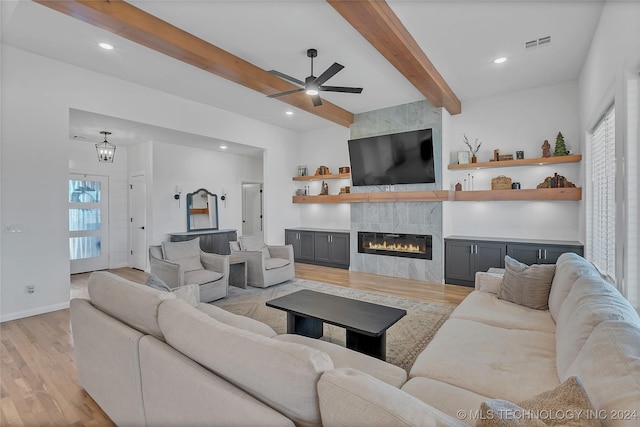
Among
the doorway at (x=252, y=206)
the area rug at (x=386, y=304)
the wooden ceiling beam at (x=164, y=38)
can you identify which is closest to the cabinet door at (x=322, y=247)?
the area rug at (x=386, y=304)

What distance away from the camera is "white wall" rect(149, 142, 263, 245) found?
636cm

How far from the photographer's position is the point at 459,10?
294cm

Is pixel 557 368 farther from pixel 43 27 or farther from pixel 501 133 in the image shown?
pixel 43 27

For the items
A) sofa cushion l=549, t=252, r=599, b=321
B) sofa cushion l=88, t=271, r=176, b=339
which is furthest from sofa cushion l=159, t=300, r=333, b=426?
sofa cushion l=549, t=252, r=599, b=321

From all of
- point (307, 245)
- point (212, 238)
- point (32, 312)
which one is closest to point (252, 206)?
point (212, 238)

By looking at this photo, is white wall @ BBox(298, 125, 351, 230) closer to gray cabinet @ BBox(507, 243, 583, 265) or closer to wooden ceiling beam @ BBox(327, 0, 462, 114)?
wooden ceiling beam @ BBox(327, 0, 462, 114)

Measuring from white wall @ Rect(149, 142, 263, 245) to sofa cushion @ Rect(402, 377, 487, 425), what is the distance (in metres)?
6.10

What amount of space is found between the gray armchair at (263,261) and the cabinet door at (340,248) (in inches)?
58.8

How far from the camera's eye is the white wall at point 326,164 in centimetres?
720

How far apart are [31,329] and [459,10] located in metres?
5.48

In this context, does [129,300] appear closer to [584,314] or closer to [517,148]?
[584,314]

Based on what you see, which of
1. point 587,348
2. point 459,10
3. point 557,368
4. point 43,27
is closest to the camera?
point 587,348

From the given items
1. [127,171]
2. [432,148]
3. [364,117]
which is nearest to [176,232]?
[127,171]

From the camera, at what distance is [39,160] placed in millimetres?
3822
